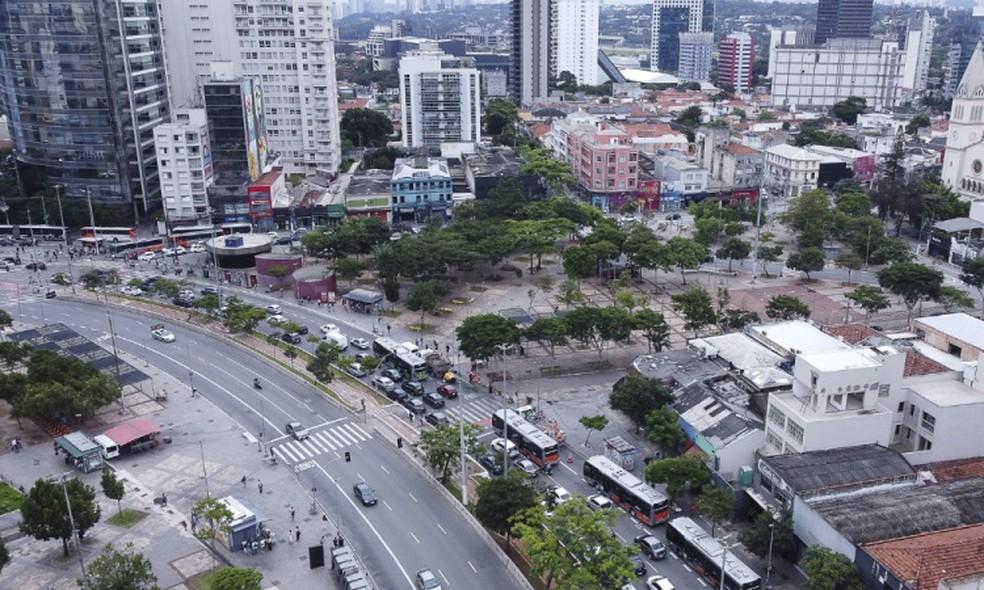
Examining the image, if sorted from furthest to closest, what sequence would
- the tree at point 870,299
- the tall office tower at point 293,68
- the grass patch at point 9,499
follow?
1. the tall office tower at point 293,68
2. the tree at point 870,299
3. the grass patch at point 9,499

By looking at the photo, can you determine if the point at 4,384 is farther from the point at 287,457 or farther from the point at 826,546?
the point at 826,546

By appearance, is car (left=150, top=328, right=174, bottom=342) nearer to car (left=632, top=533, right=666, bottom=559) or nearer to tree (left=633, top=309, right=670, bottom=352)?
tree (left=633, top=309, right=670, bottom=352)

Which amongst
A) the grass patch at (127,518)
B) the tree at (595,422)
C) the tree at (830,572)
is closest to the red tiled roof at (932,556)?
the tree at (830,572)

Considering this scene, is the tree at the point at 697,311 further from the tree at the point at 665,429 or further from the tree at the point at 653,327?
the tree at the point at 665,429

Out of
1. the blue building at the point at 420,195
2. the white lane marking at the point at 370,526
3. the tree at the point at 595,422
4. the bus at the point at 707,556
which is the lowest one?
the white lane marking at the point at 370,526

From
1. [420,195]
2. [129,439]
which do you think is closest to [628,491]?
[129,439]

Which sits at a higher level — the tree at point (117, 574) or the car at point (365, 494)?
the tree at point (117, 574)
